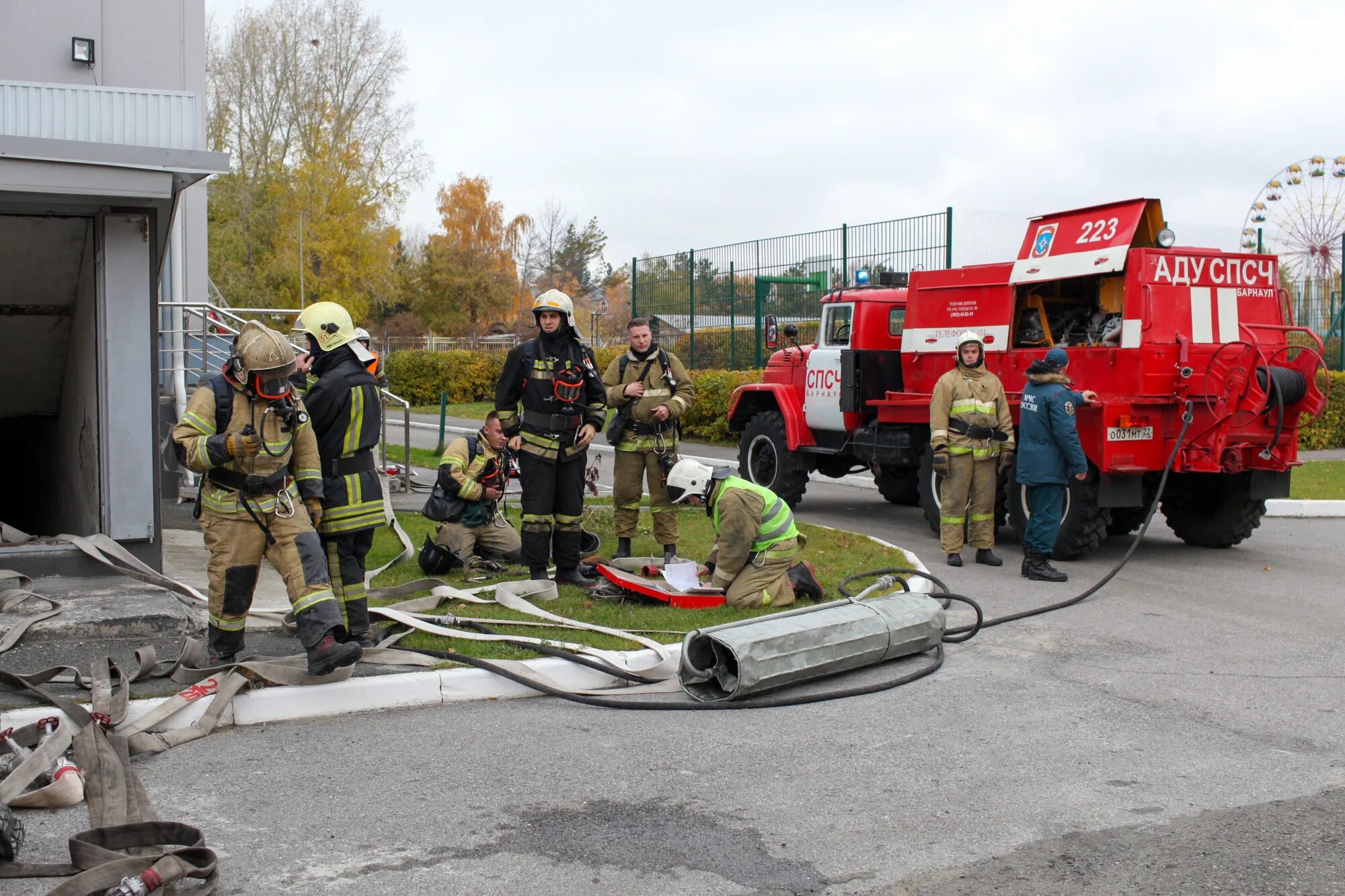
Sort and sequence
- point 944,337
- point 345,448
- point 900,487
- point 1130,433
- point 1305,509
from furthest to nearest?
point 900,487, point 1305,509, point 944,337, point 1130,433, point 345,448

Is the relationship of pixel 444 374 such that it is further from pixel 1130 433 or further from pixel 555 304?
pixel 555 304

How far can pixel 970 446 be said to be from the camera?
967 centimetres

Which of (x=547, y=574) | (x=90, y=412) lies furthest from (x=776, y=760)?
(x=90, y=412)

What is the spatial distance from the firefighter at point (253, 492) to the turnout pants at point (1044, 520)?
18.1 feet

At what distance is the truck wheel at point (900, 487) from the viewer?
43.2 feet

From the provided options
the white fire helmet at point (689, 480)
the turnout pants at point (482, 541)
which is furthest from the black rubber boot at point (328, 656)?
the turnout pants at point (482, 541)

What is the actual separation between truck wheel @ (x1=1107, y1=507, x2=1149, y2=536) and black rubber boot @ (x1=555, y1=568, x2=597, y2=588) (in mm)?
5369

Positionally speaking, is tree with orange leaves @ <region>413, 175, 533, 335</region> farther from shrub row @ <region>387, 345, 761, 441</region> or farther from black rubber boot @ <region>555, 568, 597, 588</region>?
black rubber boot @ <region>555, 568, 597, 588</region>

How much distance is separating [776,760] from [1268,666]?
3.19 m

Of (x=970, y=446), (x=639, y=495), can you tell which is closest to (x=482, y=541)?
(x=639, y=495)

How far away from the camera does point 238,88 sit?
4156cm

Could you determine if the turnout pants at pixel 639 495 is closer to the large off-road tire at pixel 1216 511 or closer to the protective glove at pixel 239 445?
the protective glove at pixel 239 445

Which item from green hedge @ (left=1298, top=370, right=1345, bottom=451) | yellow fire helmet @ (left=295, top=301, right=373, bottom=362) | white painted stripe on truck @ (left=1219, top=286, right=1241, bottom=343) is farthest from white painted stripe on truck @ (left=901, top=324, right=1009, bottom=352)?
green hedge @ (left=1298, top=370, right=1345, bottom=451)

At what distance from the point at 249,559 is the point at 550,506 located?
253cm
